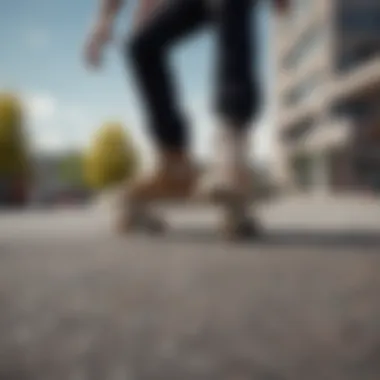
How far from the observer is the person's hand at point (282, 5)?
2.19 m

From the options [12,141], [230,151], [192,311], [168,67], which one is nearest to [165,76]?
[168,67]

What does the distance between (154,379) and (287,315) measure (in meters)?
0.51

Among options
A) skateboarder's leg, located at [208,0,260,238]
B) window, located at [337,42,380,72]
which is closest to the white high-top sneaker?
skateboarder's leg, located at [208,0,260,238]

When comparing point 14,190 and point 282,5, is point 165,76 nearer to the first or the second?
point 282,5

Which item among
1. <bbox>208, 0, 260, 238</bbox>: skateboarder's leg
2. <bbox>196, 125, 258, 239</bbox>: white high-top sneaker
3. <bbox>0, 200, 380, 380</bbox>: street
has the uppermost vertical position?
<bbox>208, 0, 260, 238</bbox>: skateboarder's leg

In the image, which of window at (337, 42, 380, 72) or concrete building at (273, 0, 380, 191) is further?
concrete building at (273, 0, 380, 191)

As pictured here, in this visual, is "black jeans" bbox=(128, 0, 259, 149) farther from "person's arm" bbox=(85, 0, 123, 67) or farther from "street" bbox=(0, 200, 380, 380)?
"street" bbox=(0, 200, 380, 380)

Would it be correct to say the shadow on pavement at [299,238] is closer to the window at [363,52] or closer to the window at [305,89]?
the window at [363,52]

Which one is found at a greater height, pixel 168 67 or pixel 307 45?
pixel 307 45

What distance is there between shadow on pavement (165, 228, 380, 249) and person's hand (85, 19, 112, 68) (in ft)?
4.43

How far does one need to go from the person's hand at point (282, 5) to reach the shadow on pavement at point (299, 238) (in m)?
1.11

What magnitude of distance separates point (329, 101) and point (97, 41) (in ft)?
40.3

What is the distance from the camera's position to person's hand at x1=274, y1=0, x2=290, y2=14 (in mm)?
2190

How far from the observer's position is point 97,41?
178 cm
